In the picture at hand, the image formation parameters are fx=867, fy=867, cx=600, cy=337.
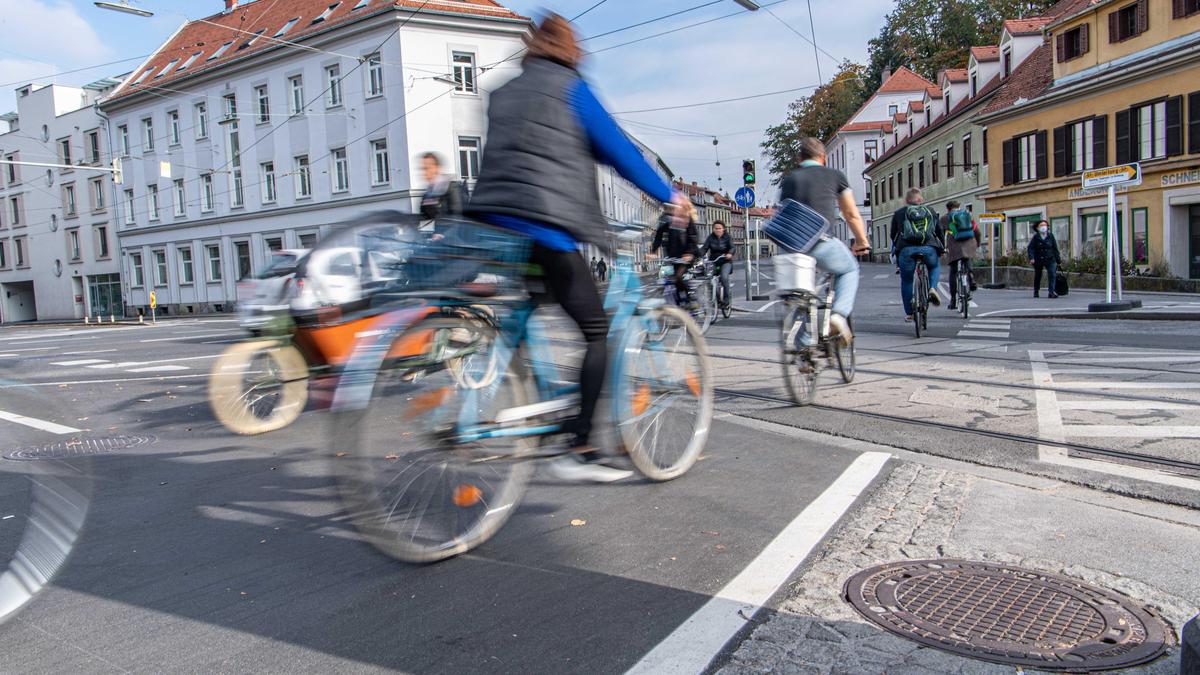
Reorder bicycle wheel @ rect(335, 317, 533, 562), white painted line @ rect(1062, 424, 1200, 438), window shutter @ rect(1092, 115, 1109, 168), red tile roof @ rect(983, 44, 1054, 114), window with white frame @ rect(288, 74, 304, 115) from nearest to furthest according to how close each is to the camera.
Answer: bicycle wheel @ rect(335, 317, 533, 562), white painted line @ rect(1062, 424, 1200, 438), window shutter @ rect(1092, 115, 1109, 168), red tile roof @ rect(983, 44, 1054, 114), window with white frame @ rect(288, 74, 304, 115)

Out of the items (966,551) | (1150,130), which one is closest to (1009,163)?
(1150,130)

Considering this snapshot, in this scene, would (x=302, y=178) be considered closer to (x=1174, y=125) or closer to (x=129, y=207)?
(x=129, y=207)

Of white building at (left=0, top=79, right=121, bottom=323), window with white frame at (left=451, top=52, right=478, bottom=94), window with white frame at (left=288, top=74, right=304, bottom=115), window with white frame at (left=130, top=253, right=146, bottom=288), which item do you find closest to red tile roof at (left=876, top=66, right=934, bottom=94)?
window with white frame at (left=451, top=52, right=478, bottom=94)

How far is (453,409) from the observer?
3.23 meters

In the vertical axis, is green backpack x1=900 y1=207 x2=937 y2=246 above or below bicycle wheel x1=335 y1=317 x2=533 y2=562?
above

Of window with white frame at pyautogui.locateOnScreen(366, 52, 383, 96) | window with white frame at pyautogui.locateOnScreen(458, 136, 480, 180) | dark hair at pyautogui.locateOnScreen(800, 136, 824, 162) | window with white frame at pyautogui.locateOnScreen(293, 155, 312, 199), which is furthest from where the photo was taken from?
window with white frame at pyautogui.locateOnScreen(293, 155, 312, 199)

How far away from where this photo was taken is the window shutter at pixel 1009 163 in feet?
116

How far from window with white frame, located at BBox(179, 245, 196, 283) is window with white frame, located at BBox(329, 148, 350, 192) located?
12234mm

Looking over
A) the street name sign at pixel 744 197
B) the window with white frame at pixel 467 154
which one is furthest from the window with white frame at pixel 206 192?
the street name sign at pixel 744 197

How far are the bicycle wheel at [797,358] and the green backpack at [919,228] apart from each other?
475 centimetres

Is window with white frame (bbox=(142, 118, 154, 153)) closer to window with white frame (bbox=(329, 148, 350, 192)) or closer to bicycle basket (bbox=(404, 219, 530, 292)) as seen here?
window with white frame (bbox=(329, 148, 350, 192))

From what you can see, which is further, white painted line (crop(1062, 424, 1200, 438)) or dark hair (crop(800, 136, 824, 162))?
dark hair (crop(800, 136, 824, 162))

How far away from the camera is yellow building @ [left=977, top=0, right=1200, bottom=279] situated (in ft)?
85.6

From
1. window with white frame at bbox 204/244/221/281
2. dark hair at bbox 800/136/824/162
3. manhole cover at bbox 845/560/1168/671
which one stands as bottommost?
manhole cover at bbox 845/560/1168/671
